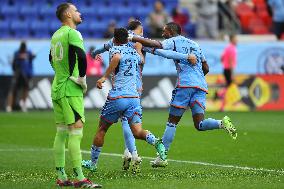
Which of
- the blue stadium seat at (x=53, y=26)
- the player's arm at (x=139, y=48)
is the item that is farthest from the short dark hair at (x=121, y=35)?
the blue stadium seat at (x=53, y=26)

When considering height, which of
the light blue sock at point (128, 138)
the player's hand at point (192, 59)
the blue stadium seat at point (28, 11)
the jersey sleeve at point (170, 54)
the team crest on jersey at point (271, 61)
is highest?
the blue stadium seat at point (28, 11)

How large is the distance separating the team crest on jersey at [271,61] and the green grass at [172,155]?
5.13 m

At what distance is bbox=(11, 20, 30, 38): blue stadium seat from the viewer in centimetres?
3250

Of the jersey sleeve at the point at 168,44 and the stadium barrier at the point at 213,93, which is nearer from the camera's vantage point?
the jersey sleeve at the point at 168,44

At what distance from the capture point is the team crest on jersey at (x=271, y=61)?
3134 cm

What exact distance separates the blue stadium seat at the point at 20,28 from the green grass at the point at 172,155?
6662mm

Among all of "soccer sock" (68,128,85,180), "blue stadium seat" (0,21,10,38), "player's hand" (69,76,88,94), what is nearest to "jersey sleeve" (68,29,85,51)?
"player's hand" (69,76,88,94)

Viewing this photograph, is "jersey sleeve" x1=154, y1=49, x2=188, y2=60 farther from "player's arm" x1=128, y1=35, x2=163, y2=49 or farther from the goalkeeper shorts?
the goalkeeper shorts

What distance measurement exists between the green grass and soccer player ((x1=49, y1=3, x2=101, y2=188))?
0.42 metres

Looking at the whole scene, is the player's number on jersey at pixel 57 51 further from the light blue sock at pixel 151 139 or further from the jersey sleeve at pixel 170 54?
the jersey sleeve at pixel 170 54

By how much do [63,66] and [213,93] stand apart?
1854cm

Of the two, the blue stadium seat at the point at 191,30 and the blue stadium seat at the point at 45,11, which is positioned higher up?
the blue stadium seat at the point at 45,11

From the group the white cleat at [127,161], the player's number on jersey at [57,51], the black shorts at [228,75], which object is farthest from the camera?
the black shorts at [228,75]

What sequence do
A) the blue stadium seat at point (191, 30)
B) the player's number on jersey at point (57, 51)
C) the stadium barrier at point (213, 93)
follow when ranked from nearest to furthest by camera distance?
the player's number on jersey at point (57, 51)
the stadium barrier at point (213, 93)
the blue stadium seat at point (191, 30)
